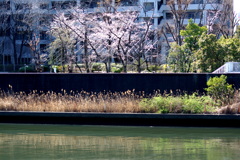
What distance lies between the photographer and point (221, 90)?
1557cm

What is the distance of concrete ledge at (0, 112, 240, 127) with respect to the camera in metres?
14.8

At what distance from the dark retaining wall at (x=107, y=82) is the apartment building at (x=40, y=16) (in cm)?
3602

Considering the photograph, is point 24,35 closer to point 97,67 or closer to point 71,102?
point 97,67

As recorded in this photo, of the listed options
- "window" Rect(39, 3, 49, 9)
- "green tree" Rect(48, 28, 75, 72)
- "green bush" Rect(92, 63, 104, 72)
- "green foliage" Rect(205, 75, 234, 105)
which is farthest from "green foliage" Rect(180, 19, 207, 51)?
"window" Rect(39, 3, 49, 9)

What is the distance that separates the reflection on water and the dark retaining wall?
2.25 m

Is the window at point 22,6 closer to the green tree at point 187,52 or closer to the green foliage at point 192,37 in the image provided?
the green tree at point 187,52

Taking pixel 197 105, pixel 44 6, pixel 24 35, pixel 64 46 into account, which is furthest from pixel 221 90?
pixel 24 35

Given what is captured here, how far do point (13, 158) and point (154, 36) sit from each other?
1743 inches

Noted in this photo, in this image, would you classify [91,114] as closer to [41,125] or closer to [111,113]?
[111,113]

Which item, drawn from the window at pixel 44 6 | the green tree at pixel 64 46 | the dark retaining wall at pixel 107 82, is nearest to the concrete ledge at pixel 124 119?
the dark retaining wall at pixel 107 82

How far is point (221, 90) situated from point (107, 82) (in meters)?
4.46

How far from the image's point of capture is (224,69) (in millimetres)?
22250

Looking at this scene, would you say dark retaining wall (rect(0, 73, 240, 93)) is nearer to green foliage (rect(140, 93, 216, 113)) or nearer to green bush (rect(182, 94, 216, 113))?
green foliage (rect(140, 93, 216, 113))

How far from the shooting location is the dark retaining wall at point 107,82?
54.4 feet
